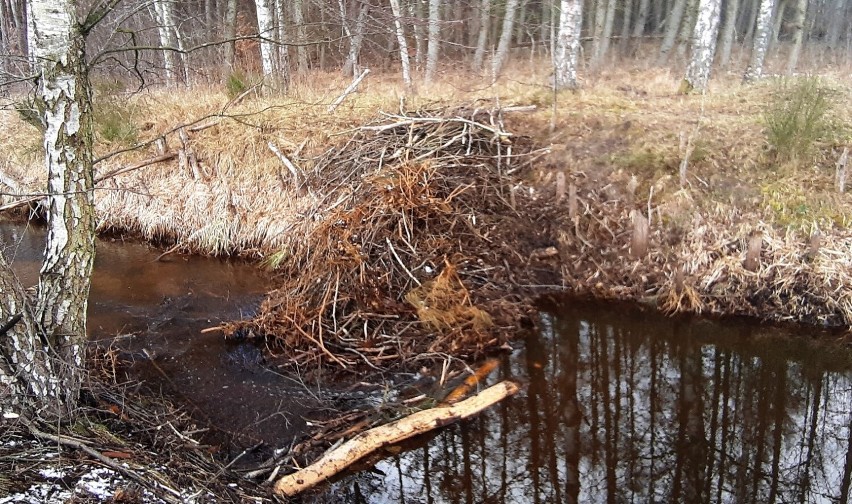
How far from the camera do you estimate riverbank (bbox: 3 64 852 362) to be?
6316mm

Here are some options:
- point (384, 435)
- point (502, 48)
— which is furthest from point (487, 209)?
point (502, 48)

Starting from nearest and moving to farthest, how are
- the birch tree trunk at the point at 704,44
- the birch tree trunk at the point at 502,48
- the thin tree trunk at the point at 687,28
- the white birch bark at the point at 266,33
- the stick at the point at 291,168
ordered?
the stick at the point at 291,168 → the white birch bark at the point at 266,33 → the birch tree trunk at the point at 704,44 → the birch tree trunk at the point at 502,48 → the thin tree trunk at the point at 687,28

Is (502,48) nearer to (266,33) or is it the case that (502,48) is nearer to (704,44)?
(704,44)

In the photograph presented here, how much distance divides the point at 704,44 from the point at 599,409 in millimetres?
7463

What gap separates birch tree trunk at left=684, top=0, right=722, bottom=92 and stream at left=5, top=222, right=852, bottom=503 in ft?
17.6

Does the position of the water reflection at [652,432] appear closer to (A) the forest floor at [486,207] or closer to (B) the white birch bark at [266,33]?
(A) the forest floor at [486,207]

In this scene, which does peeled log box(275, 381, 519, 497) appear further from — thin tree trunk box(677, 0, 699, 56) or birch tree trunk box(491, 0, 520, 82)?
thin tree trunk box(677, 0, 699, 56)

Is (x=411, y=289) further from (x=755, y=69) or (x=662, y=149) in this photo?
(x=755, y=69)

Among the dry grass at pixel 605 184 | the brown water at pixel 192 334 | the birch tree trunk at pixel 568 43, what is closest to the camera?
the brown water at pixel 192 334

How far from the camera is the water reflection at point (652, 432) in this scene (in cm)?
431

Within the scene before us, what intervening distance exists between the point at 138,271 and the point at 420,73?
6978mm

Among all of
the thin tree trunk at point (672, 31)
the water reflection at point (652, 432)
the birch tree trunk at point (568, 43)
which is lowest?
the water reflection at point (652, 432)

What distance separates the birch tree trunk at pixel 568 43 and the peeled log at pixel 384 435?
18.8 ft

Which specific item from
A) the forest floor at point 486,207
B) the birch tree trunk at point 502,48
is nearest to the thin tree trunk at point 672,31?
the birch tree trunk at point 502,48
